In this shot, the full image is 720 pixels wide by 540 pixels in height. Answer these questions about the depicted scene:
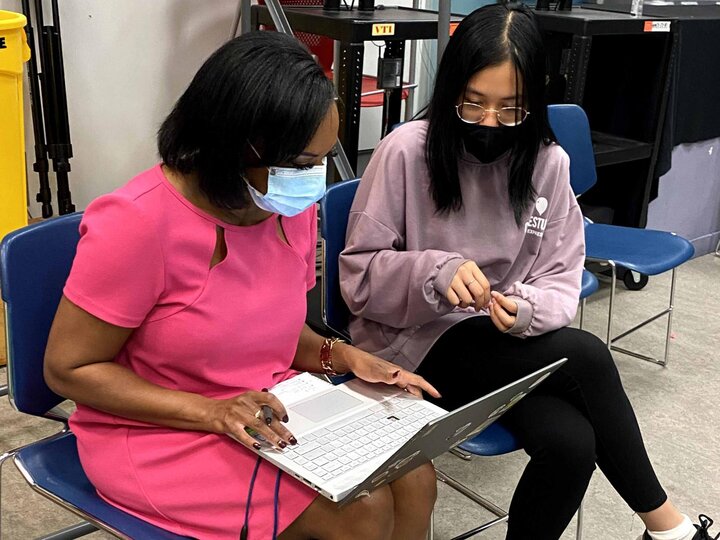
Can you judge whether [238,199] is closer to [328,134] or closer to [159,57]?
[328,134]

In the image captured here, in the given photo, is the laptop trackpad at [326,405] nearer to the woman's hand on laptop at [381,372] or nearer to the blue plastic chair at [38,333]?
the woman's hand on laptop at [381,372]

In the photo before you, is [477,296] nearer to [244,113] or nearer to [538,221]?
[538,221]

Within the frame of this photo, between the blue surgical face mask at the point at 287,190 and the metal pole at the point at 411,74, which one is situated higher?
the blue surgical face mask at the point at 287,190

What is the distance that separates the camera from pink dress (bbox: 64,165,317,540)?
1.16 meters

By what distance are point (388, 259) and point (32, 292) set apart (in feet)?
2.08

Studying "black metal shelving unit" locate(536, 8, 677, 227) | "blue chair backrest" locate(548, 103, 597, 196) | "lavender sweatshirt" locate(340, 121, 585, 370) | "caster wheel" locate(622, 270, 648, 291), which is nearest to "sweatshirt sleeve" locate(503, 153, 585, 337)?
"lavender sweatshirt" locate(340, 121, 585, 370)

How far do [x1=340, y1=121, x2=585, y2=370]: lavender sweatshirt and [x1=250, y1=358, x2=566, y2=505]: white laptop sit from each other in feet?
0.84

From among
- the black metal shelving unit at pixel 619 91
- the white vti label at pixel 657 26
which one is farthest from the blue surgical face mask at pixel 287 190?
the white vti label at pixel 657 26

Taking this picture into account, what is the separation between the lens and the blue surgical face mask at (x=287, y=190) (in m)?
1.23

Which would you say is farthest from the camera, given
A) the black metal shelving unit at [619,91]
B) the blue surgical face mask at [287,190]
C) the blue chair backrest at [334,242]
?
the black metal shelving unit at [619,91]

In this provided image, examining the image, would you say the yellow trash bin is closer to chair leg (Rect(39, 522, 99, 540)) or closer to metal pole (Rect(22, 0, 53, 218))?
metal pole (Rect(22, 0, 53, 218))

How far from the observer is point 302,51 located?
1.25 m

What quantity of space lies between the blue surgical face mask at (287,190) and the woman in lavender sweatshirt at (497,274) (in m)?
0.36

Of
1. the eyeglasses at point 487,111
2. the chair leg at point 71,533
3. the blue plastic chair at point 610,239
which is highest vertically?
the eyeglasses at point 487,111
